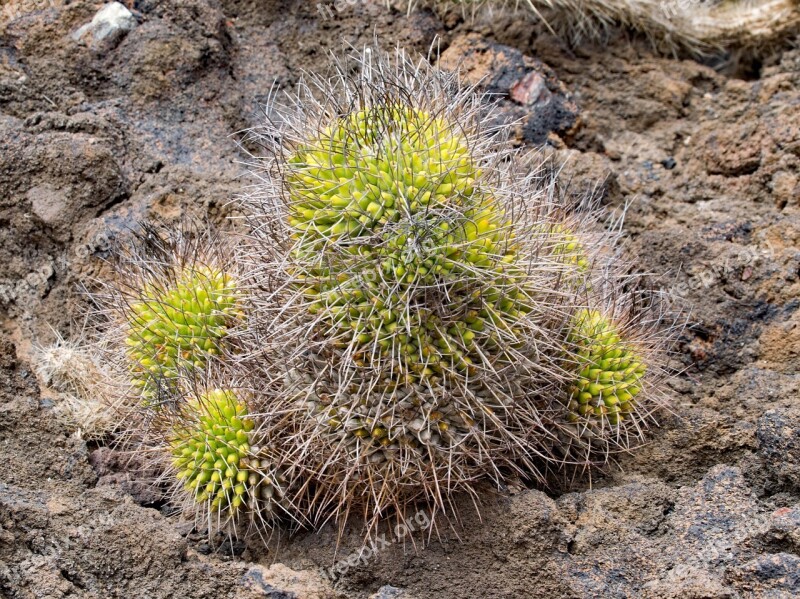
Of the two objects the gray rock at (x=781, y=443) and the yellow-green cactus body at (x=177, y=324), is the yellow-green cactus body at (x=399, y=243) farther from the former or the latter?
the gray rock at (x=781, y=443)

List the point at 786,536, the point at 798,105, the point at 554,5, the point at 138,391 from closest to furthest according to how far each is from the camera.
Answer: the point at 786,536 < the point at 138,391 < the point at 798,105 < the point at 554,5

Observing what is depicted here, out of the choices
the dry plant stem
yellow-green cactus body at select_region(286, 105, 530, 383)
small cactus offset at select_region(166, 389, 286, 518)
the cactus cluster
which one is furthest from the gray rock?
the dry plant stem

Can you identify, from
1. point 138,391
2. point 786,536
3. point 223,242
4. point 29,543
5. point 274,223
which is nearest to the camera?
point 786,536

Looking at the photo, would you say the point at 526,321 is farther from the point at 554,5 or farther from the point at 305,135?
the point at 554,5

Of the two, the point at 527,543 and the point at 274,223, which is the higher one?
the point at 274,223

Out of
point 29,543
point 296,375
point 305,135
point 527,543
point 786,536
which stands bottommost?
point 29,543

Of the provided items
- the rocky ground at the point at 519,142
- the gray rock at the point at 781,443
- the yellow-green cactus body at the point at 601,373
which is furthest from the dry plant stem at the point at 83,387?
the gray rock at the point at 781,443

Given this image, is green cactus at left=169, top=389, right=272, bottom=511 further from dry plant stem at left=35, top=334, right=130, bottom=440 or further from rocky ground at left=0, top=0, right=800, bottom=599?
dry plant stem at left=35, top=334, right=130, bottom=440

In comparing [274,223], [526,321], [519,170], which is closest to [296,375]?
[274,223]

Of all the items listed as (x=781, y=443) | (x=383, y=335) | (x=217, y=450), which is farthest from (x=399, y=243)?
(x=781, y=443)
